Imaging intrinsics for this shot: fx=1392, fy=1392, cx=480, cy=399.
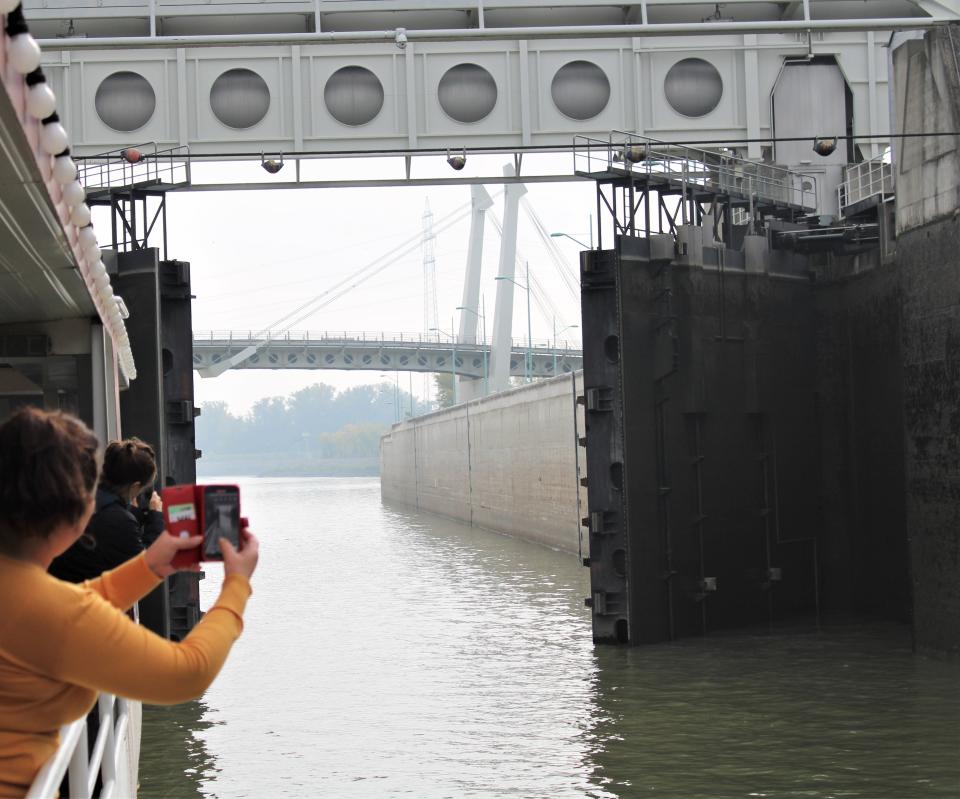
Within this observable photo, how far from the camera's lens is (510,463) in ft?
116

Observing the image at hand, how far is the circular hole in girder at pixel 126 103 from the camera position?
49.1ft

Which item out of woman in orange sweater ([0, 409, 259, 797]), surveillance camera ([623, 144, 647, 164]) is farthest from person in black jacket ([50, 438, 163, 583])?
surveillance camera ([623, 144, 647, 164])

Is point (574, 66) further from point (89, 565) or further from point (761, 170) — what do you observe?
point (89, 565)

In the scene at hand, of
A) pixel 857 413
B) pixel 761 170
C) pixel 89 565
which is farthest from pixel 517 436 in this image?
pixel 89 565

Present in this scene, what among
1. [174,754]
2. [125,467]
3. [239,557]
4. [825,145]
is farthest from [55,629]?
[825,145]

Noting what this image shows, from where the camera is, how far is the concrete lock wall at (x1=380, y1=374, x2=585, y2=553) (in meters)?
28.4

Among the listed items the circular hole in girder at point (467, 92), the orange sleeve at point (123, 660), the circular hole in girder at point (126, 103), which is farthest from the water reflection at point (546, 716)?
the orange sleeve at point (123, 660)

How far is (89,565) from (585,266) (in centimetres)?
1012

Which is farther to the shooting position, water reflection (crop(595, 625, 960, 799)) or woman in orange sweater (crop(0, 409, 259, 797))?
water reflection (crop(595, 625, 960, 799))

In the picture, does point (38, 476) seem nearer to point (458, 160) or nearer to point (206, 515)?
point (206, 515)

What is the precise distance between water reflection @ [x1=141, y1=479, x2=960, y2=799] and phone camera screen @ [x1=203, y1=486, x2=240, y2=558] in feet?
21.0

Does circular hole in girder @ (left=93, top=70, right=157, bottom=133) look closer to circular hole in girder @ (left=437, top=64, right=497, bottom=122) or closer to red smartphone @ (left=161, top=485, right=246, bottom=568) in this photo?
Answer: circular hole in girder @ (left=437, top=64, right=497, bottom=122)

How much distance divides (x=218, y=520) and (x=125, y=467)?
2.49m

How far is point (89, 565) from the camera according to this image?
4.57 meters
